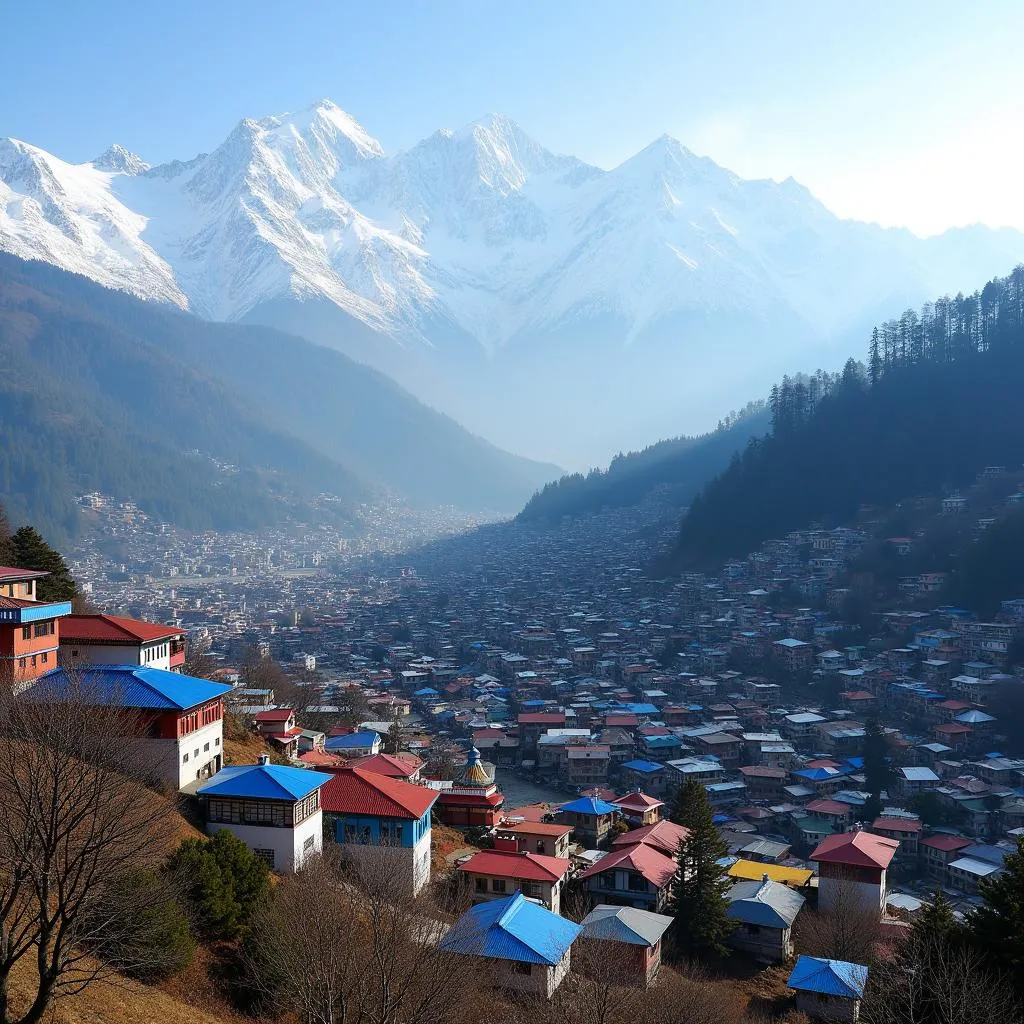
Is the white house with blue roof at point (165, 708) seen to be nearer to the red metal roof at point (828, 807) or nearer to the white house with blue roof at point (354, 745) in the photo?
the white house with blue roof at point (354, 745)

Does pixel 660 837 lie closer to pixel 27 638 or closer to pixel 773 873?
pixel 773 873

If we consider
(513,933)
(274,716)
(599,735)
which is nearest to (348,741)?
(274,716)

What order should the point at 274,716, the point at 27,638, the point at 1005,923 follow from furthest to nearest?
the point at 274,716, the point at 27,638, the point at 1005,923

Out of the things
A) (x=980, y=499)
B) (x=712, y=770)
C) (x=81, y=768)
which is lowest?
(x=712, y=770)

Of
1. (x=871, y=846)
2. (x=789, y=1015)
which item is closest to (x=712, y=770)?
(x=871, y=846)

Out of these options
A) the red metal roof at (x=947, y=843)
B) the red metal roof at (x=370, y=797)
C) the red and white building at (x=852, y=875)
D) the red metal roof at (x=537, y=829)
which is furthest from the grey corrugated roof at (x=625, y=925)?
the red metal roof at (x=947, y=843)

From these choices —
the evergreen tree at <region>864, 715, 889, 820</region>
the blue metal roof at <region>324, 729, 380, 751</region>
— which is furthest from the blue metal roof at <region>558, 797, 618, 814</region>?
the evergreen tree at <region>864, 715, 889, 820</region>

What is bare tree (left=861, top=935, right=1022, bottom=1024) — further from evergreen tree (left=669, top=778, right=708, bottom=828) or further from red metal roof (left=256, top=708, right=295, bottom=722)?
red metal roof (left=256, top=708, right=295, bottom=722)

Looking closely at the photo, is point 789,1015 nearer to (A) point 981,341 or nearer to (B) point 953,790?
(B) point 953,790
